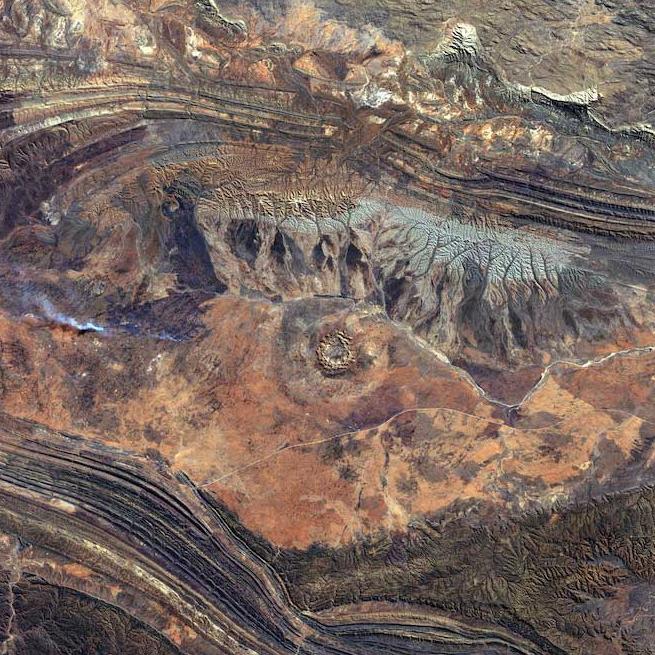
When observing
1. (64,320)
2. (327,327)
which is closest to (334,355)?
(327,327)

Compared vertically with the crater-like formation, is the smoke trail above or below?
above

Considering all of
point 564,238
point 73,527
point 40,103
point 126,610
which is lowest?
point 126,610

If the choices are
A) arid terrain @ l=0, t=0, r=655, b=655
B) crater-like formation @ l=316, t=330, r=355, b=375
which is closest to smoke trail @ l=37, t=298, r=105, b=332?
arid terrain @ l=0, t=0, r=655, b=655

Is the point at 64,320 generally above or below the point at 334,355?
above

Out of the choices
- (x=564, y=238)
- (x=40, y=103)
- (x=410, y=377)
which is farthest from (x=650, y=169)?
(x=40, y=103)

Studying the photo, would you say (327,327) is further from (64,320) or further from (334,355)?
(64,320)

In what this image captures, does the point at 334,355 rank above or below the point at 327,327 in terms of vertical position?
below

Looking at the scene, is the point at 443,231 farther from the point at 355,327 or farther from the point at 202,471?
the point at 202,471

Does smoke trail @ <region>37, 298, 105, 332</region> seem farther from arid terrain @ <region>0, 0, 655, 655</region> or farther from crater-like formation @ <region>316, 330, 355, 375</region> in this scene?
crater-like formation @ <region>316, 330, 355, 375</region>
